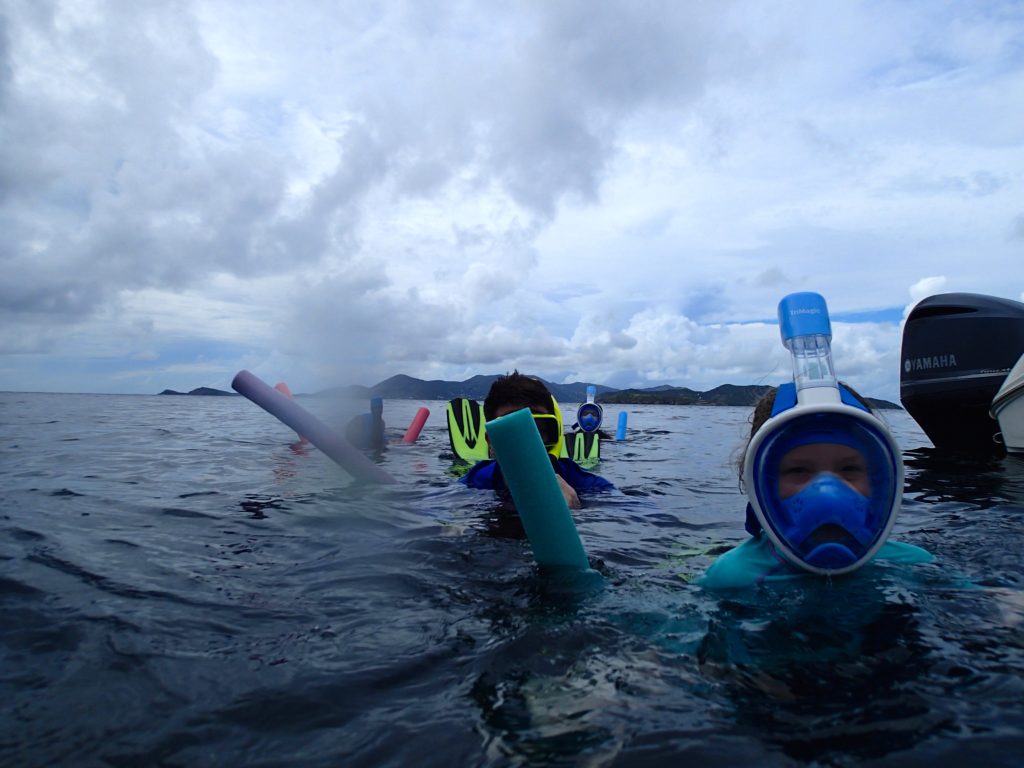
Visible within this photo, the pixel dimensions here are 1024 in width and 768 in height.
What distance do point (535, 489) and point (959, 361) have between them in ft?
33.4

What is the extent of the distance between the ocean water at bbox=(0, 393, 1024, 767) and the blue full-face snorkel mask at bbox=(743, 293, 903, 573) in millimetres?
357

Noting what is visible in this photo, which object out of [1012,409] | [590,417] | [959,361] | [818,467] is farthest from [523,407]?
[590,417]

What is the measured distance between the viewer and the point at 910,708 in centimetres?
194

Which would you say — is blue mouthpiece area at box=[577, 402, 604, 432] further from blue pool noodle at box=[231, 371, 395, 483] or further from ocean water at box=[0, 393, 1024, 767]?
ocean water at box=[0, 393, 1024, 767]

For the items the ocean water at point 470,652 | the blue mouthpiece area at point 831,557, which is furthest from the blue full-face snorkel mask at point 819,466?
the ocean water at point 470,652

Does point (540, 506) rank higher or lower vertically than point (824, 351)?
lower

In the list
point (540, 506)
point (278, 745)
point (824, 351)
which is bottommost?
point (278, 745)

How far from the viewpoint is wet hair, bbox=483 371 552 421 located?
5.70 m

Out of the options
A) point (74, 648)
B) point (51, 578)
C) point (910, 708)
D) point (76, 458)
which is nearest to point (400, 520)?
point (51, 578)

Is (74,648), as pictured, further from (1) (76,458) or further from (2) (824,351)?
(1) (76,458)

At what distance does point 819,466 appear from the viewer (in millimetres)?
2676

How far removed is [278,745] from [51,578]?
227cm

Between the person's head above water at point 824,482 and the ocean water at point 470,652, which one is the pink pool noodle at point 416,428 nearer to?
the ocean water at point 470,652

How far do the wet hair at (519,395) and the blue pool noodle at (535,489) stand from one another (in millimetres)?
2473
